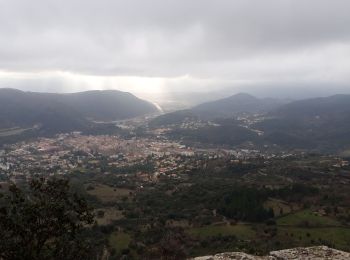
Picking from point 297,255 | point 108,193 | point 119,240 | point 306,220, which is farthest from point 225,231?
point 297,255

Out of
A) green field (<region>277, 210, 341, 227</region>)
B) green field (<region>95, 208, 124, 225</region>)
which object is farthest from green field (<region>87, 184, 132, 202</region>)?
green field (<region>277, 210, 341, 227</region>)

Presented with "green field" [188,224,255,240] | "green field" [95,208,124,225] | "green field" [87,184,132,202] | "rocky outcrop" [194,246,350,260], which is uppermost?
"rocky outcrop" [194,246,350,260]

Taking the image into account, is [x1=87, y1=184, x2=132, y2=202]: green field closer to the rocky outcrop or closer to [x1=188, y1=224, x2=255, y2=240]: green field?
[x1=188, y1=224, x2=255, y2=240]: green field

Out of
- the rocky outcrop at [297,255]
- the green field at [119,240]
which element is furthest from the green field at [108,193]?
the rocky outcrop at [297,255]

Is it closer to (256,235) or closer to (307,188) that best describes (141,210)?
(256,235)

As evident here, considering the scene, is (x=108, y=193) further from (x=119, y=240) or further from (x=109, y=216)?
(x=119, y=240)

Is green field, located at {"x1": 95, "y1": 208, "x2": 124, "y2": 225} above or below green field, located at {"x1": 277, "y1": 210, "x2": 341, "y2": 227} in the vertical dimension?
below

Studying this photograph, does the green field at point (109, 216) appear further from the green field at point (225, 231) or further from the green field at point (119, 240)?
the green field at point (225, 231)
